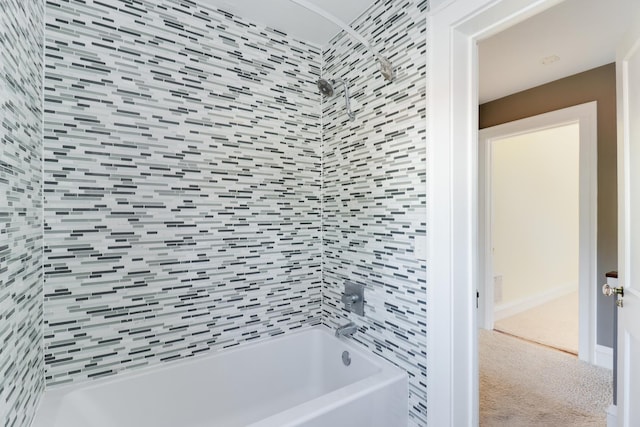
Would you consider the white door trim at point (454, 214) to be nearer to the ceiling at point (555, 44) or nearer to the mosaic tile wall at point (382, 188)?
the mosaic tile wall at point (382, 188)

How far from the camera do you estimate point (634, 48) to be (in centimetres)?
116

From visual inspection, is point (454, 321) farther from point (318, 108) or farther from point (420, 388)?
point (318, 108)

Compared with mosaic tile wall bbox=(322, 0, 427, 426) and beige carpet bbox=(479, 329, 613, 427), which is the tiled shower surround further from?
beige carpet bbox=(479, 329, 613, 427)

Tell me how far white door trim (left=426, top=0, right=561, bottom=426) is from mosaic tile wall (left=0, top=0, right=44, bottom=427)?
151 cm

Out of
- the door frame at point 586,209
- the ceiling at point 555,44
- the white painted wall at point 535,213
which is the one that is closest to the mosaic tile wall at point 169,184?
the ceiling at point 555,44

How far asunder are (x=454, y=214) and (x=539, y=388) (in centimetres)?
188

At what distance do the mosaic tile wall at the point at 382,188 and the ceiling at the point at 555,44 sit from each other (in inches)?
40.1

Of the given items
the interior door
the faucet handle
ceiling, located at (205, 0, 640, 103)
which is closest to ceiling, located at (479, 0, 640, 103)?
ceiling, located at (205, 0, 640, 103)

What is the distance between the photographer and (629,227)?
3.92 ft

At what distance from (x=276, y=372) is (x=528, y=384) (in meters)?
1.90

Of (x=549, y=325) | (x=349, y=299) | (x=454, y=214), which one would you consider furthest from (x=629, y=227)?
(x=549, y=325)

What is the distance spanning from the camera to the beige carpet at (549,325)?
2.98m

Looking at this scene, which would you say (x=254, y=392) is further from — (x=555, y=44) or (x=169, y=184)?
(x=555, y=44)

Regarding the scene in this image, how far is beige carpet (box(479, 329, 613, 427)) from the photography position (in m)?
1.88
